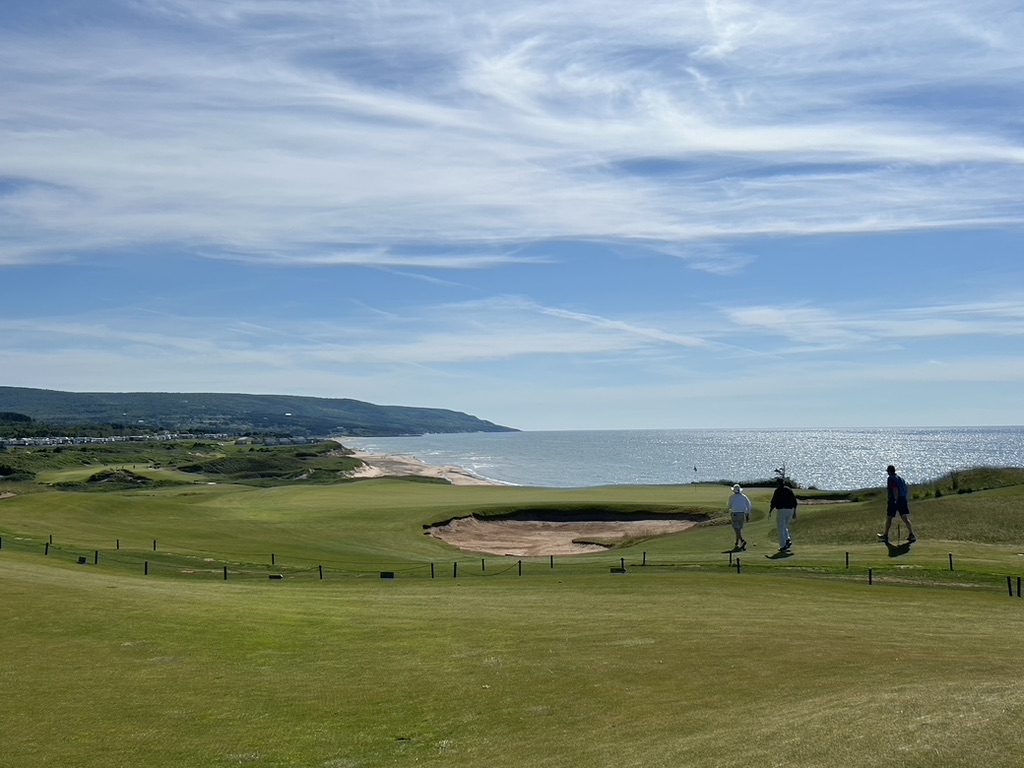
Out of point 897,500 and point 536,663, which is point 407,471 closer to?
point 897,500

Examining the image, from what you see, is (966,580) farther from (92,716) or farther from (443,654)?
(92,716)

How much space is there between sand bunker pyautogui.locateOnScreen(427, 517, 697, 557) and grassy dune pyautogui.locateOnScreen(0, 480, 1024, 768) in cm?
1665

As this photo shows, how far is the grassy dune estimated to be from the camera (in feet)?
39.7

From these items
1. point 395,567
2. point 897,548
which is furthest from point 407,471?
point 897,548

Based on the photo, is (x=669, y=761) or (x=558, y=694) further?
(x=558, y=694)

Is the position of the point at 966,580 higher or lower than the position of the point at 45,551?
higher

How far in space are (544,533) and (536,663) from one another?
42.0 m

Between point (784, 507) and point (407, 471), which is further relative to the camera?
point (407, 471)

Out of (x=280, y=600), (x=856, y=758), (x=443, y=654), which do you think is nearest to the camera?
(x=856, y=758)

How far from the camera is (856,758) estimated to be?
10.1 meters

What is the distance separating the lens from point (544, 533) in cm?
5878

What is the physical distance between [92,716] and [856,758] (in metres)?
11.2

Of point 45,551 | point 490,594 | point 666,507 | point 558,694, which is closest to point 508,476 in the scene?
point 666,507

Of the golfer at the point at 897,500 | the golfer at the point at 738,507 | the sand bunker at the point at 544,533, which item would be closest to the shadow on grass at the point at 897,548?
the golfer at the point at 897,500
